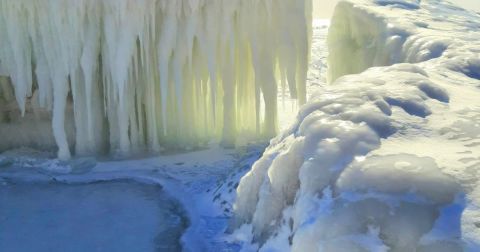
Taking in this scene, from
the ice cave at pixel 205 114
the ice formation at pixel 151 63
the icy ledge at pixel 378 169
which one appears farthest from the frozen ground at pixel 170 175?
the icy ledge at pixel 378 169

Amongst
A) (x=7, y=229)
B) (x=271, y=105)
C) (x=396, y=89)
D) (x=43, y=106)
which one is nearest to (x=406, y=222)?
(x=396, y=89)

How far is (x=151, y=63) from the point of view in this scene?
34.8ft

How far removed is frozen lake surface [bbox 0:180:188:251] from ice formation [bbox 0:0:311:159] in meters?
1.41

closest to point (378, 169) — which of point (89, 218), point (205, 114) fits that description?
point (89, 218)

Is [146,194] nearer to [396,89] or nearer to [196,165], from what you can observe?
[196,165]

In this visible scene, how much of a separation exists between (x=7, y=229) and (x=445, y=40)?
687 cm

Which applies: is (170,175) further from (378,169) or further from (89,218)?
(378,169)

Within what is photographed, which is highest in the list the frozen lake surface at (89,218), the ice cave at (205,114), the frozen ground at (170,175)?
the ice cave at (205,114)

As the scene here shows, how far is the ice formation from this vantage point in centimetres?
1026

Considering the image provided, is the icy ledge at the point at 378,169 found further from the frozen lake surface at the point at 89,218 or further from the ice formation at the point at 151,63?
the ice formation at the point at 151,63

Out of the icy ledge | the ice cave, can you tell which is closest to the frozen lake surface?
the ice cave

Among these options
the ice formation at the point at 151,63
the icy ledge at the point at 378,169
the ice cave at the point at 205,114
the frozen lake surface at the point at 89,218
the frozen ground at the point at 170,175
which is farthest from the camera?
the ice formation at the point at 151,63

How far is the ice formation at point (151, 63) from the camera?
10.3 m

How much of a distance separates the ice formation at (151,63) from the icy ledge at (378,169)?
3.37 meters
